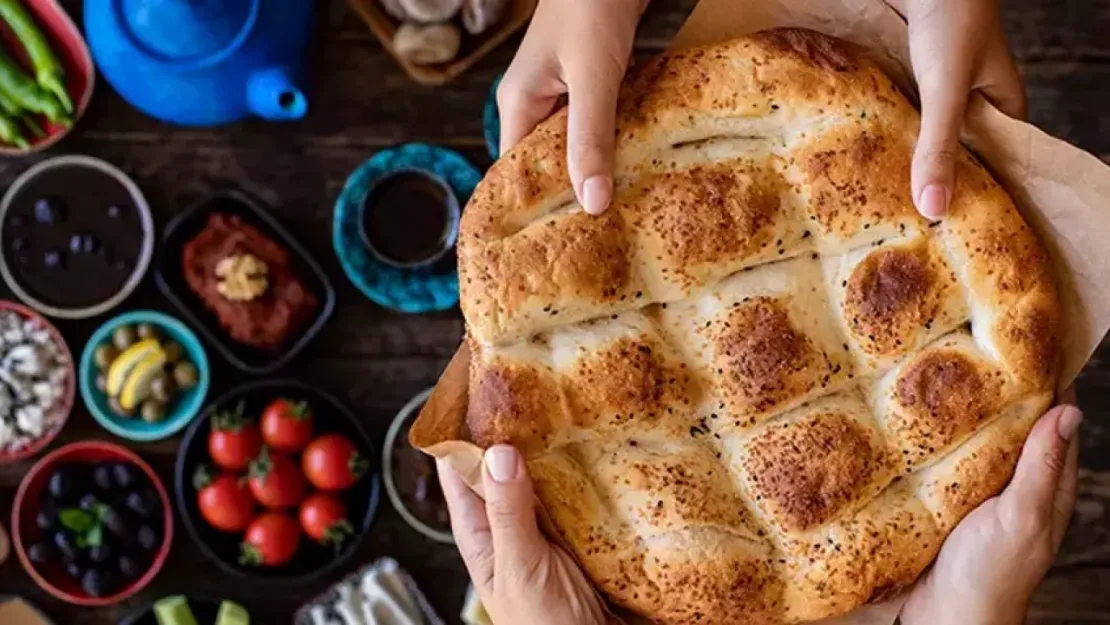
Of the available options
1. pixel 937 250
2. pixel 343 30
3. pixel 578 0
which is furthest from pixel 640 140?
pixel 343 30

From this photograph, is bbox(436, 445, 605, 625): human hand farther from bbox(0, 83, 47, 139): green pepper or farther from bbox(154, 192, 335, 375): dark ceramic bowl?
bbox(0, 83, 47, 139): green pepper

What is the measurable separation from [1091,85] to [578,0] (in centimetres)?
131

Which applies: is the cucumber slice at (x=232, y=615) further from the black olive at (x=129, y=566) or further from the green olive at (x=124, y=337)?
the green olive at (x=124, y=337)

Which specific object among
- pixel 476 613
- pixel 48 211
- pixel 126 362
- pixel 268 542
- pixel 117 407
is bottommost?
pixel 476 613

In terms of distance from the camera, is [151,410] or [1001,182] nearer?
[1001,182]

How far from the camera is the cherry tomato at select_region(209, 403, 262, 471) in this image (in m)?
2.46

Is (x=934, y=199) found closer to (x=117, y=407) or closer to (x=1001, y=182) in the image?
(x=1001, y=182)

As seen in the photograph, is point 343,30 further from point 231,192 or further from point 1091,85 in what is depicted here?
point 1091,85

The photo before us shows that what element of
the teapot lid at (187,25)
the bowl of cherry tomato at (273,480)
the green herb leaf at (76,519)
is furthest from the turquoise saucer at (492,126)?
the green herb leaf at (76,519)

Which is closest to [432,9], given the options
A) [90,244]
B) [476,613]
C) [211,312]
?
[211,312]

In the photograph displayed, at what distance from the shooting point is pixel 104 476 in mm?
2477

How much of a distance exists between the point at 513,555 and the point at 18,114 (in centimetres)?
155

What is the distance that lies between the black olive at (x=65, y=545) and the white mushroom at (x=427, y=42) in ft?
4.06

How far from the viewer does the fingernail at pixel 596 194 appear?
1.58 metres
